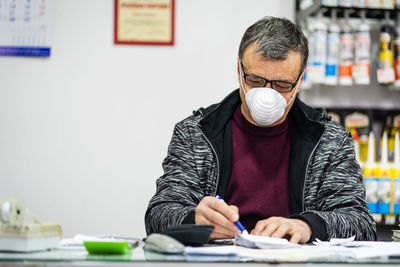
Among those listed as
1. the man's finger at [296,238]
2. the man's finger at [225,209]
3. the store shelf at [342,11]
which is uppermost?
the store shelf at [342,11]

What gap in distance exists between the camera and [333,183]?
1.87 metres

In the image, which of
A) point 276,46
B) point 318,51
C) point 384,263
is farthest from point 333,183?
point 318,51

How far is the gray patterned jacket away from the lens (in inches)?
71.5

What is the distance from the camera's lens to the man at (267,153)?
182 centimetres

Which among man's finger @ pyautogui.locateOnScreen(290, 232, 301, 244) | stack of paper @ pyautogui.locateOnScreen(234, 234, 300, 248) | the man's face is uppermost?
the man's face

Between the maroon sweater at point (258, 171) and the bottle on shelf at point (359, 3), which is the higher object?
the bottle on shelf at point (359, 3)

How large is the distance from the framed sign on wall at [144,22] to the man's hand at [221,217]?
191 cm

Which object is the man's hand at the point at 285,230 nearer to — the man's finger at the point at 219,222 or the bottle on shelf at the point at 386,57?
the man's finger at the point at 219,222

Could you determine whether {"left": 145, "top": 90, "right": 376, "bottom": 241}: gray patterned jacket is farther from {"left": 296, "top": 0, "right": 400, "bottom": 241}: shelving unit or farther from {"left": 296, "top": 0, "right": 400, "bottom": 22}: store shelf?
{"left": 296, "top": 0, "right": 400, "bottom": 241}: shelving unit

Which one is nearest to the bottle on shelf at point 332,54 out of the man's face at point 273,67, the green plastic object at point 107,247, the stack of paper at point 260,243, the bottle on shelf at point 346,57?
the bottle on shelf at point 346,57

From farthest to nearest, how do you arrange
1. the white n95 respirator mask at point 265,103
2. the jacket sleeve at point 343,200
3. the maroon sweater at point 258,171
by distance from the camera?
the maroon sweater at point 258,171
the white n95 respirator mask at point 265,103
the jacket sleeve at point 343,200

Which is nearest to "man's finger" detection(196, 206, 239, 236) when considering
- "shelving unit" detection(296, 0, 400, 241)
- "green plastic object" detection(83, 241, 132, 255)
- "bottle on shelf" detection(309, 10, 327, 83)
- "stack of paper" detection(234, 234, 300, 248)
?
"stack of paper" detection(234, 234, 300, 248)

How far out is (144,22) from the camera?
324 cm

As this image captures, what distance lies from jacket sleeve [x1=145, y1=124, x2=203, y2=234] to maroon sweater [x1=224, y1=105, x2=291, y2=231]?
157 millimetres
